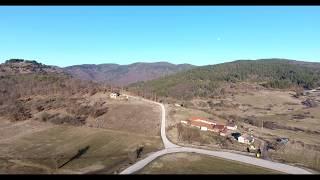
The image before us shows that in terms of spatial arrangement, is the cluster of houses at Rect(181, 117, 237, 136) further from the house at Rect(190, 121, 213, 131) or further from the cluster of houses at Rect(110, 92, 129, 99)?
the cluster of houses at Rect(110, 92, 129, 99)

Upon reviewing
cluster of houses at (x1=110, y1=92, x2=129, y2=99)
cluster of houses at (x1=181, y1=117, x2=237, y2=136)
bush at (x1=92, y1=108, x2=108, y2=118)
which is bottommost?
cluster of houses at (x1=181, y1=117, x2=237, y2=136)

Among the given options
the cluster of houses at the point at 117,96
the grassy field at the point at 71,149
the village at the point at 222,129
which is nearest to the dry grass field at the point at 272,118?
the village at the point at 222,129

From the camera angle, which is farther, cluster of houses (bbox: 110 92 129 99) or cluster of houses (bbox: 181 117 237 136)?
cluster of houses (bbox: 110 92 129 99)

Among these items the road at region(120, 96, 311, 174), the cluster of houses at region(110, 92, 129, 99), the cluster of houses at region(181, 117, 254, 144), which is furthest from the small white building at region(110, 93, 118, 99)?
the road at region(120, 96, 311, 174)

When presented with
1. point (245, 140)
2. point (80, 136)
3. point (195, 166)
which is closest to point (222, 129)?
point (245, 140)

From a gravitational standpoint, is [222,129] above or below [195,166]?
above

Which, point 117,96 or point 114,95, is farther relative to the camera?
point 114,95

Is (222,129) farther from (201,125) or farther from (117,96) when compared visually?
(117,96)
